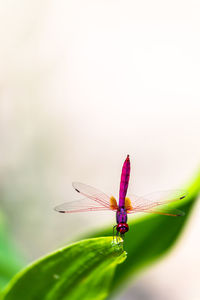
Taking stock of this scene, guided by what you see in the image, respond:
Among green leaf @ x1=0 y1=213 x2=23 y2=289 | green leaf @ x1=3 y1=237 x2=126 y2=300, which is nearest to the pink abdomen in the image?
green leaf @ x1=3 y1=237 x2=126 y2=300

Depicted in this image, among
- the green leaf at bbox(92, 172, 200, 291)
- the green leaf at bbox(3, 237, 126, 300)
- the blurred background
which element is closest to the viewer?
the green leaf at bbox(3, 237, 126, 300)

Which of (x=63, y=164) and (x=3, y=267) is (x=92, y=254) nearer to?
(x=3, y=267)

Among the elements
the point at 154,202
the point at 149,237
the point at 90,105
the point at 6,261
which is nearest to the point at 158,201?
the point at 154,202

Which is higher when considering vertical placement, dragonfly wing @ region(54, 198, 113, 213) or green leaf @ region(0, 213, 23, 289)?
dragonfly wing @ region(54, 198, 113, 213)

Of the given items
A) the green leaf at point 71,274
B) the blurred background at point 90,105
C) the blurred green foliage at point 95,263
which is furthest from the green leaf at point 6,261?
the blurred background at point 90,105

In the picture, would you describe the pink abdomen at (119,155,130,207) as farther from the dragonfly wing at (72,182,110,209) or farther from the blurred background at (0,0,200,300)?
the blurred background at (0,0,200,300)

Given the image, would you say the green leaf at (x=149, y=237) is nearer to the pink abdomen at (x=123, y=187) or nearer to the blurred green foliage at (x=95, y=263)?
the blurred green foliage at (x=95, y=263)
